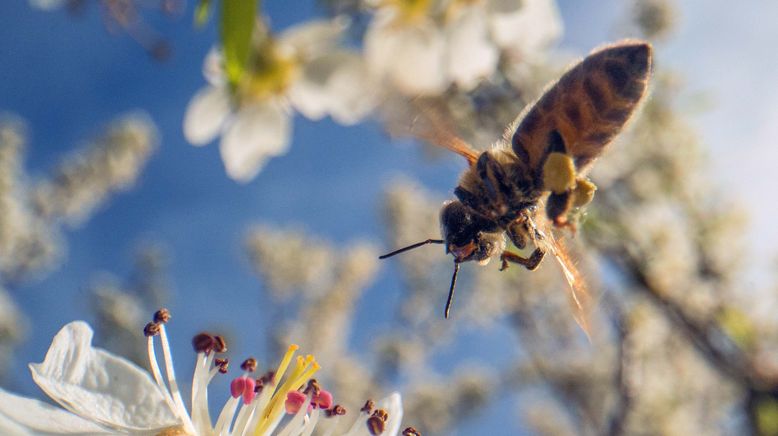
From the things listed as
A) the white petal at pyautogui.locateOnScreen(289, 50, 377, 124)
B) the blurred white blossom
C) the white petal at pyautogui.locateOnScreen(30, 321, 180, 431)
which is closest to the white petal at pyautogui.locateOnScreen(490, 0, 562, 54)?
the white petal at pyautogui.locateOnScreen(289, 50, 377, 124)

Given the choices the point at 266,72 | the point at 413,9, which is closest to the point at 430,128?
the point at 413,9

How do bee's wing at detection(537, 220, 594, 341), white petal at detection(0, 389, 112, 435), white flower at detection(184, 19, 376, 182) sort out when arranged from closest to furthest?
white petal at detection(0, 389, 112, 435) < bee's wing at detection(537, 220, 594, 341) < white flower at detection(184, 19, 376, 182)

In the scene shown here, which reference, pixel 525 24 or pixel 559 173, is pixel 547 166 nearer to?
pixel 559 173

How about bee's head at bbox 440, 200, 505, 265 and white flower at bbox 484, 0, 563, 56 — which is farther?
white flower at bbox 484, 0, 563, 56

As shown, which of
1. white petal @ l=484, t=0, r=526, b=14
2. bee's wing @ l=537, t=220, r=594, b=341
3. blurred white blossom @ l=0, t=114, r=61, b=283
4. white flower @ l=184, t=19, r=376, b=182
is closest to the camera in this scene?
bee's wing @ l=537, t=220, r=594, b=341

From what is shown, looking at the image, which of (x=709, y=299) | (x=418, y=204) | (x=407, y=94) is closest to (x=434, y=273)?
(x=418, y=204)

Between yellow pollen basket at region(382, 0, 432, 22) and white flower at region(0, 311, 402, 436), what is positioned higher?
yellow pollen basket at region(382, 0, 432, 22)

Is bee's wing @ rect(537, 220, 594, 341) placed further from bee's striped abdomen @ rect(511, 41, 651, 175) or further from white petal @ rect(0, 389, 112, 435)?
white petal @ rect(0, 389, 112, 435)
